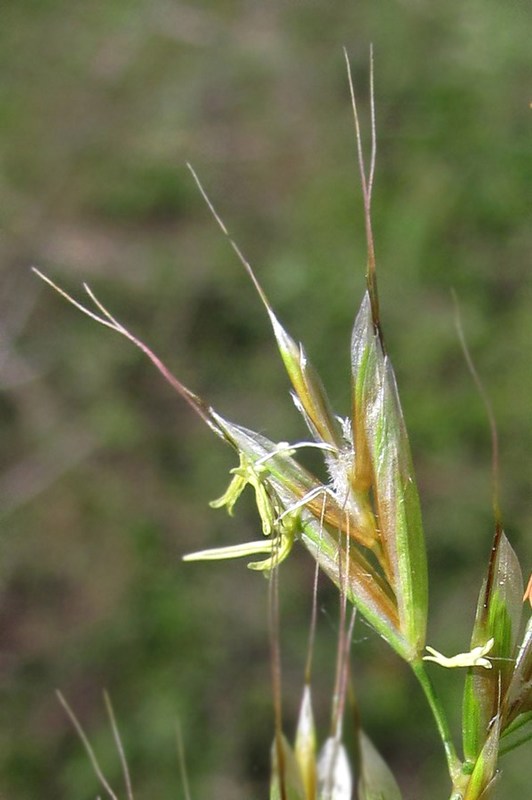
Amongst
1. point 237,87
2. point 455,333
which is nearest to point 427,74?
point 237,87

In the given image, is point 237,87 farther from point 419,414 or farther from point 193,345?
point 419,414

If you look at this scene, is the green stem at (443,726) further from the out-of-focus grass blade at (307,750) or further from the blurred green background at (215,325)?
the blurred green background at (215,325)

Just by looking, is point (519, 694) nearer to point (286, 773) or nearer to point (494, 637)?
point (494, 637)

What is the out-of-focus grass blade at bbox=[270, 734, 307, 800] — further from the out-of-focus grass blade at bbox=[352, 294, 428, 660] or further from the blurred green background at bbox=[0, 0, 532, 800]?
the blurred green background at bbox=[0, 0, 532, 800]

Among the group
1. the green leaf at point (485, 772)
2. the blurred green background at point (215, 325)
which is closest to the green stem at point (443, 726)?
the green leaf at point (485, 772)

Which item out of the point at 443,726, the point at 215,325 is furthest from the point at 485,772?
the point at 215,325

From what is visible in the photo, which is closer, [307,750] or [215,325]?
[307,750]
